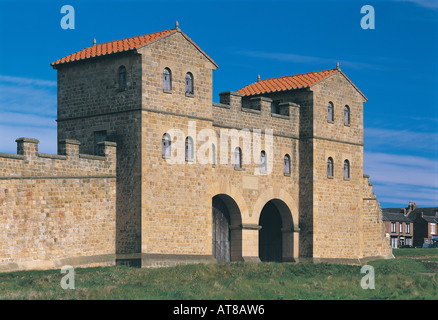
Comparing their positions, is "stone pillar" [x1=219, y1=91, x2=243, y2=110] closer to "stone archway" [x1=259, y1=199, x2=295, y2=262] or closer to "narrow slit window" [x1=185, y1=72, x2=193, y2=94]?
"narrow slit window" [x1=185, y1=72, x2=193, y2=94]

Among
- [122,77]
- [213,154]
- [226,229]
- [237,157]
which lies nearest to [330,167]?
[237,157]

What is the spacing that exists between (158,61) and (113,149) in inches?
171

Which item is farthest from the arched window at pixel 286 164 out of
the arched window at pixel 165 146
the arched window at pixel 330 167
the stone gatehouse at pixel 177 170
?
the arched window at pixel 165 146

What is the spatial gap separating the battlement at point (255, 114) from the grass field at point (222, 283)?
731 centimetres

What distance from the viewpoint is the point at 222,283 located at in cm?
3650

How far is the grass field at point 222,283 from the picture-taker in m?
32.5

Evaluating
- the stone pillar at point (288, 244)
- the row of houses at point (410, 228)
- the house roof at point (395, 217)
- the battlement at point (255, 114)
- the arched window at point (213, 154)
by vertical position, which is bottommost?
the row of houses at point (410, 228)

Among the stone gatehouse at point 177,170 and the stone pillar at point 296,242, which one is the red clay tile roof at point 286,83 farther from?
the stone pillar at point 296,242

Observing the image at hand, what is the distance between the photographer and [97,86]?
4100 cm

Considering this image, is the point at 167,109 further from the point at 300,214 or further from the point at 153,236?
the point at 300,214

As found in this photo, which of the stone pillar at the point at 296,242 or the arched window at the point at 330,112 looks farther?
the arched window at the point at 330,112

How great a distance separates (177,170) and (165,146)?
1220 millimetres

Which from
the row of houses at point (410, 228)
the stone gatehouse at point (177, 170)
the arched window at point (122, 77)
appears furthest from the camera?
the row of houses at point (410, 228)
